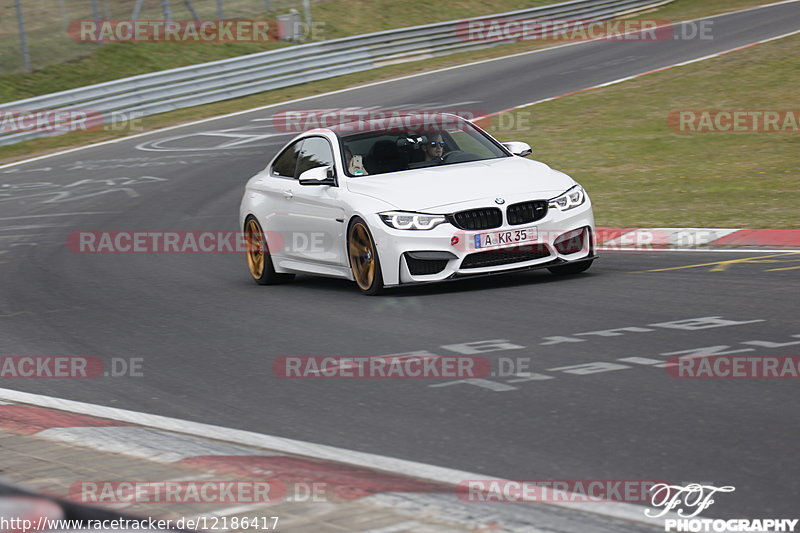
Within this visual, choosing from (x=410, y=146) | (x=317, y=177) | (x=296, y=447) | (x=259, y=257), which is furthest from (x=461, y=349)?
(x=259, y=257)

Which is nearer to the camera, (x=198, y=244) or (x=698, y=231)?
(x=698, y=231)

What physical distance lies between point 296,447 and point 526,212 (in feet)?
16.9

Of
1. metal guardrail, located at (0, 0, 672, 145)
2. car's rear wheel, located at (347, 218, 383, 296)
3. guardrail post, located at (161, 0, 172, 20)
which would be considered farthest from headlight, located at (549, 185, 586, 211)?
guardrail post, located at (161, 0, 172, 20)

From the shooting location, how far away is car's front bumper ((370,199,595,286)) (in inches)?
415

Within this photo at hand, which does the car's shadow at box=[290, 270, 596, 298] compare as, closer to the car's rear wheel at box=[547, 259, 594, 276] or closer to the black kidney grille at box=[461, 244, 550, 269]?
the car's rear wheel at box=[547, 259, 594, 276]

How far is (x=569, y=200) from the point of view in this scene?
36.1 feet

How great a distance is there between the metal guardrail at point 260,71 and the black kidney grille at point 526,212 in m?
18.9

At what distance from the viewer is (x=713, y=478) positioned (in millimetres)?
5059

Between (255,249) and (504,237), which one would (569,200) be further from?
(255,249)

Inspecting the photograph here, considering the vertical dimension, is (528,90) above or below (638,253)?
above

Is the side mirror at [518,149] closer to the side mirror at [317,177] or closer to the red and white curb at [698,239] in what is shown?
the side mirror at [317,177]

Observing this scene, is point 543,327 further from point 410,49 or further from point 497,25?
point 497,25

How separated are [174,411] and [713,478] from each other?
3184 millimetres

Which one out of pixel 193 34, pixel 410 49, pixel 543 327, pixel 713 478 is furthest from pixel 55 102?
pixel 713 478
